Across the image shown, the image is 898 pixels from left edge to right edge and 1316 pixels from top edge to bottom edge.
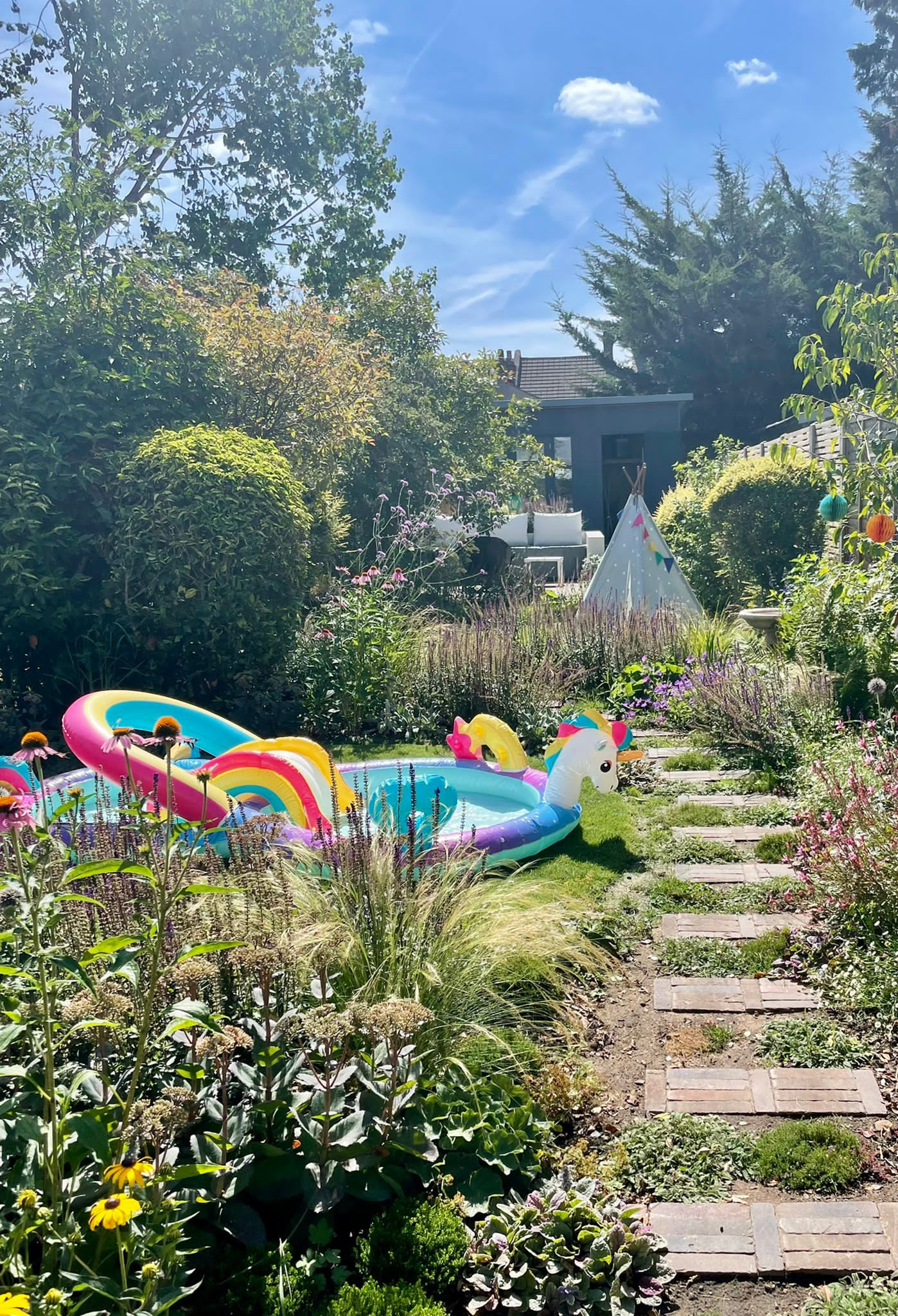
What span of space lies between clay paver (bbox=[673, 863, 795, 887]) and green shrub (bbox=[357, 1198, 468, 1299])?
282cm

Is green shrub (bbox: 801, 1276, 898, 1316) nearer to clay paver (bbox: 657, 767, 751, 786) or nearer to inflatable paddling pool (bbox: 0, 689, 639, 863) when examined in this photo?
inflatable paddling pool (bbox: 0, 689, 639, 863)

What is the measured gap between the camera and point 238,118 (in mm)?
21828

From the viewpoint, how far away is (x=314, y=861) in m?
4.02

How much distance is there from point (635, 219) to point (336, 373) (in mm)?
23776

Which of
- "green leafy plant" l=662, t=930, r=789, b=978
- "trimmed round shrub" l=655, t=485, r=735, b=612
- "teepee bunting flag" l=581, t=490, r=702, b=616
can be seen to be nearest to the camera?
"green leafy plant" l=662, t=930, r=789, b=978

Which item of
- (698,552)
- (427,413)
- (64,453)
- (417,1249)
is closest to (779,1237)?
(417,1249)

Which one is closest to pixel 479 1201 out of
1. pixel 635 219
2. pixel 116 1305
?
pixel 116 1305

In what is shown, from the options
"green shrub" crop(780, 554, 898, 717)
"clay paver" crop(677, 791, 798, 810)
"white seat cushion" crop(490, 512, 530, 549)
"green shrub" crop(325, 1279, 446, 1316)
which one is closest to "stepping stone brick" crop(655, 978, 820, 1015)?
"green shrub" crop(325, 1279, 446, 1316)

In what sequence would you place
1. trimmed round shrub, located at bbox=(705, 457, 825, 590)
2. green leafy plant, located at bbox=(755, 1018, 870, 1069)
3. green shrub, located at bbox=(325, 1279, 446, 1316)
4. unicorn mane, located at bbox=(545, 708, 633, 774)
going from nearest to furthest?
green shrub, located at bbox=(325, 1279, 446, 1316) → green leafy plant, located at bbox=(755, 1018, 870, 1069) → unicorn mane, located at bbox=(545, 708, 633, 774) → trimmed round shrub, located at bbox=(705, 457, 825, 590)

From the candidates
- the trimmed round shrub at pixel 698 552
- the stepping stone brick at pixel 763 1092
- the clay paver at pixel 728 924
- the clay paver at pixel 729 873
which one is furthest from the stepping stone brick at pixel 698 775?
the trimmed round shrub at pixel 698 552

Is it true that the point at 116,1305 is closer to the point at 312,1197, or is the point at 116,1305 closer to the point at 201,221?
the point at 312,1197

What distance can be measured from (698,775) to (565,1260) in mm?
4785

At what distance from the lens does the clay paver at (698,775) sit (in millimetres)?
6602

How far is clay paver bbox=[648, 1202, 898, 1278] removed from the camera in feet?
7.63
